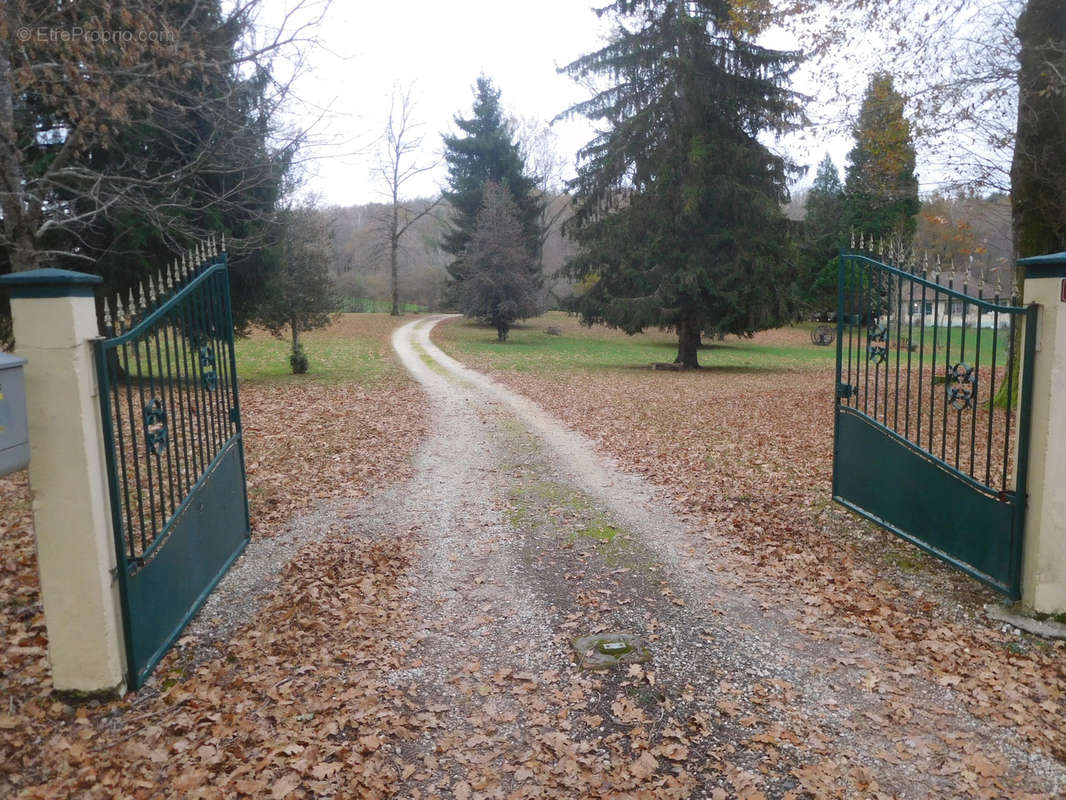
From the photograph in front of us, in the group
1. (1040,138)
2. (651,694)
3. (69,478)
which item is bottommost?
(651,694)

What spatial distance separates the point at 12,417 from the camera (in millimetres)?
3518

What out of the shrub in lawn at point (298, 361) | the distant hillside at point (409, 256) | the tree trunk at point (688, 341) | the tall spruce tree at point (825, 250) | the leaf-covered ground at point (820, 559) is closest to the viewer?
the leaf-covered ground at point (820, 559)

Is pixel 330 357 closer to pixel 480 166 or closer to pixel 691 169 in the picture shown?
pixel 691 169

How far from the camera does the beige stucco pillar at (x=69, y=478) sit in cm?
369

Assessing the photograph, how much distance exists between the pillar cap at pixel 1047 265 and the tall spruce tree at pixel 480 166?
41.2m

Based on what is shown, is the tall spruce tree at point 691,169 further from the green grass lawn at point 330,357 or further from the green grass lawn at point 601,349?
the green grass lawn at point 330,357

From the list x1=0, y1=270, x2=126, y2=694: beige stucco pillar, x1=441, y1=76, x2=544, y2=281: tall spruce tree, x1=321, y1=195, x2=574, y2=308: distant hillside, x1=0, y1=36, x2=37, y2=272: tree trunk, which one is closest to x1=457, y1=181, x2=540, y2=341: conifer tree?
x1=441, y1=76, x2=544, y2=281: tall spruce tree

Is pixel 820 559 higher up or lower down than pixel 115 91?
lower down

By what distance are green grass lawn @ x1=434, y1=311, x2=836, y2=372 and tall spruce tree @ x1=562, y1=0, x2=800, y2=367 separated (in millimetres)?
3054

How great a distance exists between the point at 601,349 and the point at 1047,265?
3183cm

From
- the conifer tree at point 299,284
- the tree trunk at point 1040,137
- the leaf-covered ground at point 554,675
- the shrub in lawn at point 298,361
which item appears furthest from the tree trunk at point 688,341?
the leaf-covered ground at point 554,675

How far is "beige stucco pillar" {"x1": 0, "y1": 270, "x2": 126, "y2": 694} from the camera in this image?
3.69 meters

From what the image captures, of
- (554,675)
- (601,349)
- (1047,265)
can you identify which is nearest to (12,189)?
(554,675)

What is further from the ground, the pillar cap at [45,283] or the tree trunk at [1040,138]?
the tree trunk at [1040,138]
